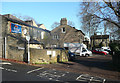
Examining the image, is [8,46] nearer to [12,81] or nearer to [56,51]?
[56,51]

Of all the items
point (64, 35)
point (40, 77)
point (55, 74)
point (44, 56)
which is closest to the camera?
point (40, 77)

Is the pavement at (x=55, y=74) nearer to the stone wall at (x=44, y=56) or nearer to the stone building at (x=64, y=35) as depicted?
the stone wall at (x=44, y=56)

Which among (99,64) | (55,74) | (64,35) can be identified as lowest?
(99,64)

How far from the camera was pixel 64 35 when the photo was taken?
3916cm

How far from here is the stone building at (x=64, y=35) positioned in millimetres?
38094

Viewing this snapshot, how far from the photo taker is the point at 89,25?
1753cm

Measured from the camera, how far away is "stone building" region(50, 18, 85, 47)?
38094mm

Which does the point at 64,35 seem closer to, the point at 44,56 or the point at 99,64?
the point at 99,64

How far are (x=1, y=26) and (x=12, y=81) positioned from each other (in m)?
12.9

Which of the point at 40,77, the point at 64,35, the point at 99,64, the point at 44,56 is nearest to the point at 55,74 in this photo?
the point at 40,77

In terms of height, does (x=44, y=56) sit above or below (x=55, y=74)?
above

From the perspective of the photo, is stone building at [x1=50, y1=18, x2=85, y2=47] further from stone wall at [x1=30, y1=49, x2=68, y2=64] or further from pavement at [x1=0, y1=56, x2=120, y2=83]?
pavement at [x1=0, y1=56, x2=120, y2=83]

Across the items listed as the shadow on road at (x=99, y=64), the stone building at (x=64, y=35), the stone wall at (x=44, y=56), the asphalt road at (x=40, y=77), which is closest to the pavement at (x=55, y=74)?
the asphalt road at (x=40, y=77)

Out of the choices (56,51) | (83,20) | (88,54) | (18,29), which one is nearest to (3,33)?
(18,29)
